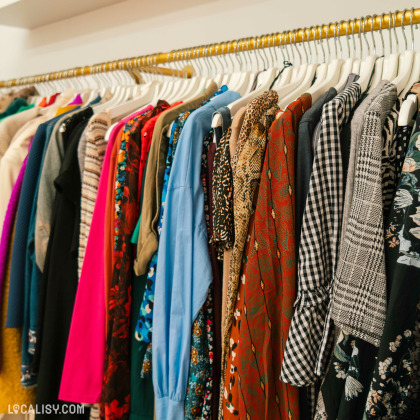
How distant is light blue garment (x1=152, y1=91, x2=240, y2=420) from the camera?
35.3 inches

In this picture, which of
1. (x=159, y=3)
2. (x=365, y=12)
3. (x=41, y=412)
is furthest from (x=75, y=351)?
(x=159, y=3)

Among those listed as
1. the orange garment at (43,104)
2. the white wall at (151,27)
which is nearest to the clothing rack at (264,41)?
the orange garment at (43,104)

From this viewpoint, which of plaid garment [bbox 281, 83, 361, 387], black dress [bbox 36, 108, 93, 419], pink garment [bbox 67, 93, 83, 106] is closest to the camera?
plaid garment [bbox 281, 83, 361, 387]

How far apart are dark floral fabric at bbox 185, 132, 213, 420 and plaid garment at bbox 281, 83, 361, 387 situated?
0.22 metres

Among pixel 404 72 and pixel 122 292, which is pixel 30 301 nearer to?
pixel 122 292

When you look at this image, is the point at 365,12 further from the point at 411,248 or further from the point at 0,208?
the point at 0,208

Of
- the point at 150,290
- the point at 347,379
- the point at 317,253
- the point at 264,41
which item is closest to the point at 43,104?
the point at 264,41

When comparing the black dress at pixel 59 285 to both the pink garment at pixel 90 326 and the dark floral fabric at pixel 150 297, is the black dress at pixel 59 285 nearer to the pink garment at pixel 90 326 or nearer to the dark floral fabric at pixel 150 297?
the pink garment at pixel 90 326

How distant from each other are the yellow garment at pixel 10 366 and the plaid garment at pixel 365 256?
0.94 m

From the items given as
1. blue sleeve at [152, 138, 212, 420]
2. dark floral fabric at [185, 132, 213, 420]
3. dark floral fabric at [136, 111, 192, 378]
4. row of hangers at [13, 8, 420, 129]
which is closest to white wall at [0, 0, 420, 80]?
row of hangers at [13, 8, 420, 129]

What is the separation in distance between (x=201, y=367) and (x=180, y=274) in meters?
0.18

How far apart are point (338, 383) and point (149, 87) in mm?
961

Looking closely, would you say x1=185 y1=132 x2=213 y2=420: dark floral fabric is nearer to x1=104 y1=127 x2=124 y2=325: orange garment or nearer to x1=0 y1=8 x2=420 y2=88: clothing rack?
x1=104 y1=127 x2=124 y2=325: orange garment

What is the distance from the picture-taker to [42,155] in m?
1.23
